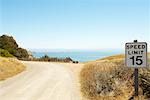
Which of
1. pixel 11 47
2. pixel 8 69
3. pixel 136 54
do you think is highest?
pixel 11 47

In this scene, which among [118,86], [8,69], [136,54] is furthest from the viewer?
[8,69]

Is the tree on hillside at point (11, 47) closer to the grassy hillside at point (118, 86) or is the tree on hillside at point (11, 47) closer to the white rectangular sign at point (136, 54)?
the grassy hillside at point (118, 86)

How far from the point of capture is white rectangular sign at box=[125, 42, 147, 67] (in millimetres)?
10408

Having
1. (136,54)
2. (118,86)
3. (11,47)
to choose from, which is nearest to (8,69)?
(118,86)

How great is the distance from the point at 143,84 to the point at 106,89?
6.24 ft

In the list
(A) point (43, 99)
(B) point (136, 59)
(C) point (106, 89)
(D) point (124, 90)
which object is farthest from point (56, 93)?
(B) point (136, 59)

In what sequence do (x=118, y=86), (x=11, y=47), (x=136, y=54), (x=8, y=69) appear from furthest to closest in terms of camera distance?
(x=11, y=47), (x=8, y=69), (x=118, y=86), (x=136, y=54)

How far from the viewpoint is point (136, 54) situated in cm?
1048

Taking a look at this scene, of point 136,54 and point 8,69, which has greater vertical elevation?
point 136,54

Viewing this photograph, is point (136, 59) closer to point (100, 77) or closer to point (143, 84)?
point (143, 84)

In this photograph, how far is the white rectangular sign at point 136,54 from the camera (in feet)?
34.1

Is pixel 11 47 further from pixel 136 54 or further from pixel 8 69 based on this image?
pixel 136 54

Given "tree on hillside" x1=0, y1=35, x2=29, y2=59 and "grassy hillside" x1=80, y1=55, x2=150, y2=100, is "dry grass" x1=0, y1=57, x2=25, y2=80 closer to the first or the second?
"grassy hillside" x1=80, y1=55, x2=150, y2=100

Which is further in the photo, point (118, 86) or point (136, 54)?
point (118, 86)
